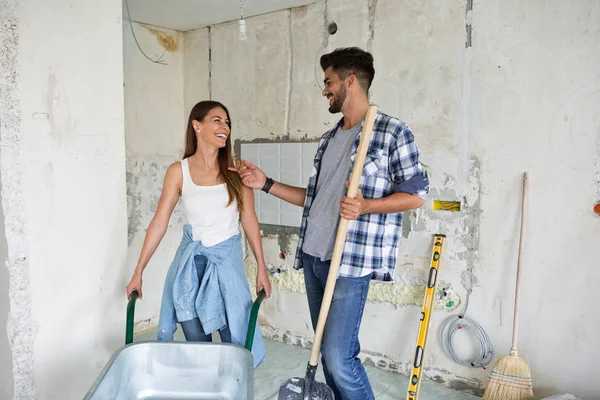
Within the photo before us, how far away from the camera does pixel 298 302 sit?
11.4 feet

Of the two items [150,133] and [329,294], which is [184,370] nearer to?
[329,294]

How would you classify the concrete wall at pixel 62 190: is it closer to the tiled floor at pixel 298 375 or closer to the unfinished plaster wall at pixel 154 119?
the tiled floor at pixel 298 375

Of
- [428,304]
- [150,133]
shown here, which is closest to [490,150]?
[428,304]

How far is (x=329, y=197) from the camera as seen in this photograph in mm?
1963

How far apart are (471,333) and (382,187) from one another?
51.9 inches

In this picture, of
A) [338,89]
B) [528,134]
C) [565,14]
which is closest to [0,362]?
[338,89]

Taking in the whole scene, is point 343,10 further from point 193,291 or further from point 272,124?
point 193,291

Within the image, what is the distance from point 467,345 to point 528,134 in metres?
1.21

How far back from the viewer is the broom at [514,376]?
2.41 metres

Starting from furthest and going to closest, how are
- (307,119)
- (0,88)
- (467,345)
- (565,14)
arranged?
(307,119) → (467,345) → (565,14) → (0,88)

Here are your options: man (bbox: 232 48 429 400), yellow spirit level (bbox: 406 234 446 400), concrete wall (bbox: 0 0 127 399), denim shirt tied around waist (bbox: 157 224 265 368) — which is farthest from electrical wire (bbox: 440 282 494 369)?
concrete wall (bbox: 0 0 127 399)

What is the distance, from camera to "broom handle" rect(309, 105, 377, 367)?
170cm

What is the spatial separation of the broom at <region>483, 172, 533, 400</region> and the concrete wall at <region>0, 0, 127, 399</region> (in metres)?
1.85

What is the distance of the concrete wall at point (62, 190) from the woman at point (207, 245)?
265 mm
